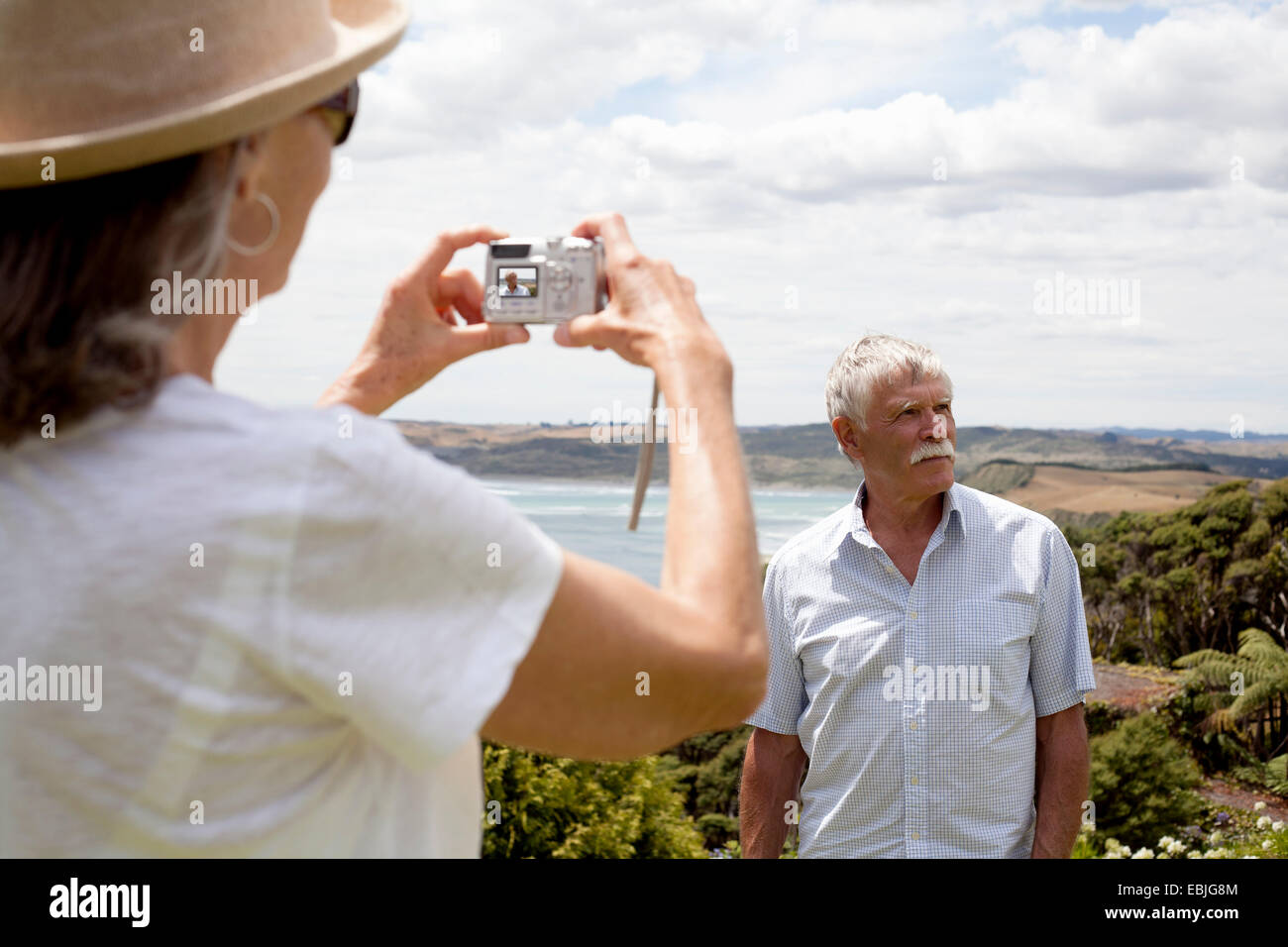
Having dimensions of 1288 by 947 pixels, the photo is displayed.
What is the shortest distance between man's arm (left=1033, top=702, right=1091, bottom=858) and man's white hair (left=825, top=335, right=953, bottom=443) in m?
1.23

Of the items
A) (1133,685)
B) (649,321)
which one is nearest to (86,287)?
(649,321)

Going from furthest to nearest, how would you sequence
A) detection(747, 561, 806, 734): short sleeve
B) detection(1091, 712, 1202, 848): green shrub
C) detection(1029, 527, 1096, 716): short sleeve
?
detection(1091, 712, 1202, 848): green shrub
detection(747, 561, 806, 734): short sleeve
detection(1029, 527, 1096, 716): short sleeve

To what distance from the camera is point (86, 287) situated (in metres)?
0.98

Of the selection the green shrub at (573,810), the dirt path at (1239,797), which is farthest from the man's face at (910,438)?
the dirt path at (1239,797)

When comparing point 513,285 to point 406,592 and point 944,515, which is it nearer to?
point 406,592

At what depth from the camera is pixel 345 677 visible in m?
0.94

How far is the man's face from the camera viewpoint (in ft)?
12.9

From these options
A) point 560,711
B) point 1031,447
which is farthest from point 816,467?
point 1031,447

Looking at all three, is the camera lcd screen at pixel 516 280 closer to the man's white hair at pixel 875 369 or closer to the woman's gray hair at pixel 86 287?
the woman's gray hair at pixel 86 287

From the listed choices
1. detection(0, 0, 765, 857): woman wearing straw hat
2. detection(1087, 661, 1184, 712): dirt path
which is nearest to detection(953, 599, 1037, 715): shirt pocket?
detection(0, 0, 765, 857): woman wearing straw hat

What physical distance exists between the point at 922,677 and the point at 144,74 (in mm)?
3108

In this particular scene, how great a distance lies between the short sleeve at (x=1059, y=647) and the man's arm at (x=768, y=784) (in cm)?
84

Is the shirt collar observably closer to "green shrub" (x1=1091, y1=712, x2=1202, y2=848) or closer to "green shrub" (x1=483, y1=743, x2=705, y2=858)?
"green shrub" (x1=483, y1=743, x2=705, y2=858)
